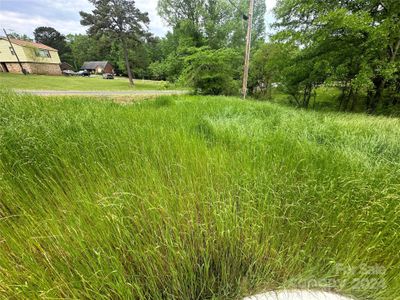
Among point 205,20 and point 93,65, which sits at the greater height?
point 205,20

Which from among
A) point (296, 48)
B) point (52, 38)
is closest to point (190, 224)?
point (296, 48)

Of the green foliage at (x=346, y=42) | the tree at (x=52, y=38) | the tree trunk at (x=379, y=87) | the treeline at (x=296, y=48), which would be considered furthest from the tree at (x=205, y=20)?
the tree at (x=52, y=38)

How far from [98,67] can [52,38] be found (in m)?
14.9

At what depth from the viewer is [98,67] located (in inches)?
2175

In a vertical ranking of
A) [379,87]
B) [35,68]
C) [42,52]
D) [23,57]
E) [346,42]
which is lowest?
[379,87]

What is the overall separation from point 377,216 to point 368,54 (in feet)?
35.5

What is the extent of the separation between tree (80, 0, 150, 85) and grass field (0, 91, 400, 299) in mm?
28209

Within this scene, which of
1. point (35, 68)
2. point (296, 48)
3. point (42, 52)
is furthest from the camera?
point (42, 52)

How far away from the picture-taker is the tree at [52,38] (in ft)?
176

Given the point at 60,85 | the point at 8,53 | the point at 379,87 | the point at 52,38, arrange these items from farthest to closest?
the point at 52,38 < the point at 8,53 < the point at 60,85 < the point at 379,87

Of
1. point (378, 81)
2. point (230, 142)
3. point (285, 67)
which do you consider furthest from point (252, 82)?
point (230, 142)

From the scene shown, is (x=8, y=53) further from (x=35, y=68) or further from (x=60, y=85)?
(x=60, y=85)

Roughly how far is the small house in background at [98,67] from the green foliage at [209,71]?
52.6 meters

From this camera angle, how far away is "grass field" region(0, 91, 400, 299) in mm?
1140
